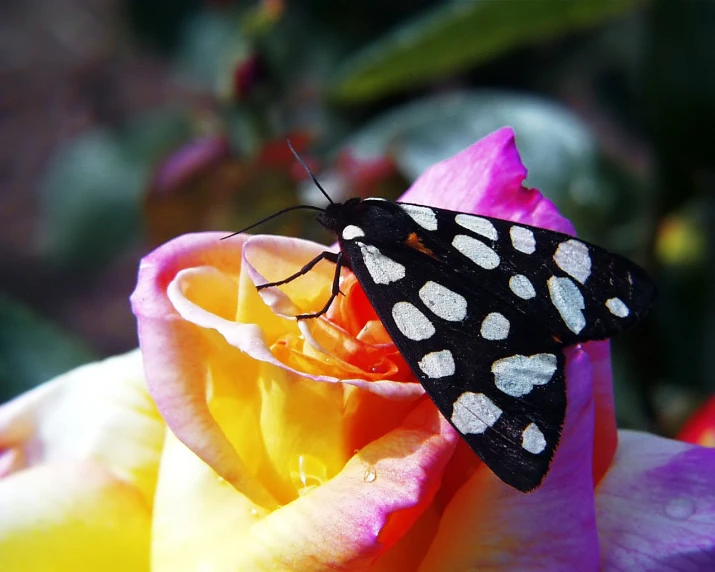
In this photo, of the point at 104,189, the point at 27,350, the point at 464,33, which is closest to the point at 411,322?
the point at 27,350

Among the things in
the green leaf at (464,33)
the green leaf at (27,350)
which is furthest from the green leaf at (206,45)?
the green leaf at (27,350)

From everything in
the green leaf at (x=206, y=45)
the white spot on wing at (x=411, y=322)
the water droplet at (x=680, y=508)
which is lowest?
the green leaf at (x=206, y=45)

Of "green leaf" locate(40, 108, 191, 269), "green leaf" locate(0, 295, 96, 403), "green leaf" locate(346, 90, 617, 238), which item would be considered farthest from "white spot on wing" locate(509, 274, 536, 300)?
"green leaf" locate(40, 108, 191, 269)

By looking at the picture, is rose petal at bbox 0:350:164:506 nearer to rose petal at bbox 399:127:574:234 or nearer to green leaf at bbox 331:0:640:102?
rose petal at bbox 399:127:574:234

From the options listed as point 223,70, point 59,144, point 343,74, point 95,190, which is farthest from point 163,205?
point 59,144

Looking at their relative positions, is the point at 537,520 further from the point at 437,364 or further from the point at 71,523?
the point at 71,523

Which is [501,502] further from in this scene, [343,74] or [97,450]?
[343,74]

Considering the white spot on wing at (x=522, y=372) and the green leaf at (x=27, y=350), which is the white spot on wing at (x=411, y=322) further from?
the green leaf at (x=27, y=350)
